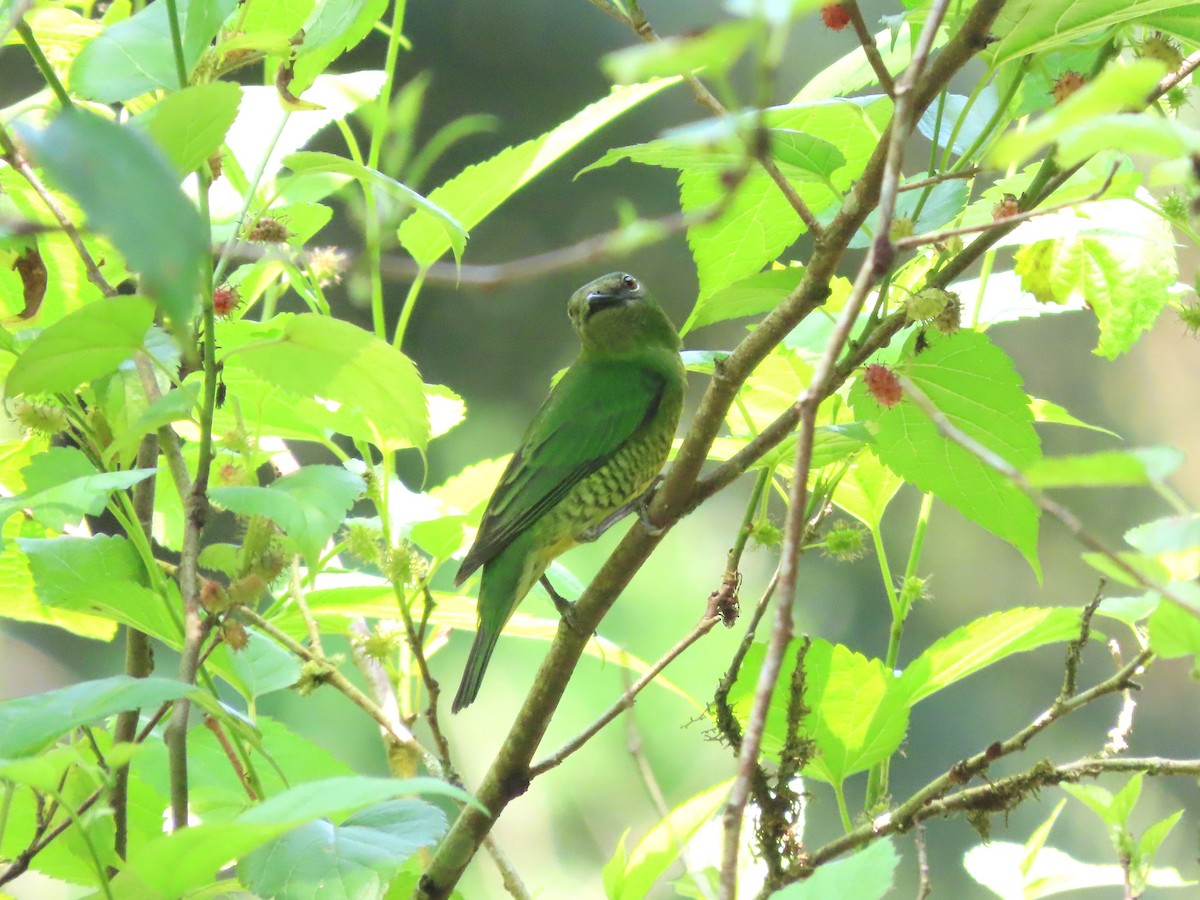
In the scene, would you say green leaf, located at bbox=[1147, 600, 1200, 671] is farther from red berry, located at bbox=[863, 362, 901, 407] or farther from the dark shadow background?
the dark shadow background

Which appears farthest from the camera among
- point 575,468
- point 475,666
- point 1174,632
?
point 575,468

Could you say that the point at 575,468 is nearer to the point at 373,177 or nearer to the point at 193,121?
the point at 373,177

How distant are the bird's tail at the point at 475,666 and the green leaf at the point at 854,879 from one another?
155cm

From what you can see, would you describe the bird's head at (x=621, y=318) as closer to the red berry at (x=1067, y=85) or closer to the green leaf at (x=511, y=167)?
the green leaf at (x=511, y=167)

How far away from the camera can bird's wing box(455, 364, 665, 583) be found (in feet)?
8.98

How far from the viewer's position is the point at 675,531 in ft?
16.2

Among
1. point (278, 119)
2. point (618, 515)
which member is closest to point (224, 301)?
point (278, 119)

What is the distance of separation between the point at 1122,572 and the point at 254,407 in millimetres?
1250

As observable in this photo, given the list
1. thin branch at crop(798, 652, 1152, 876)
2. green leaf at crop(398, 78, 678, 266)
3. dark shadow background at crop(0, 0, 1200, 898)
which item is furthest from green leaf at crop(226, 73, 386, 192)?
dark shadow background at crop(0, 0, 1200, 898)

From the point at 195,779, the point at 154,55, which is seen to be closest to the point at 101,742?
the point at 195,779

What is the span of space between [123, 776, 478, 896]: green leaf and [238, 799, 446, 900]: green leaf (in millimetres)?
361

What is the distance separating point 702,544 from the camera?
4938mm

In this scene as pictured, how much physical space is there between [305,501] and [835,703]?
678 mm

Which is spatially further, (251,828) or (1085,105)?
(251,828)
